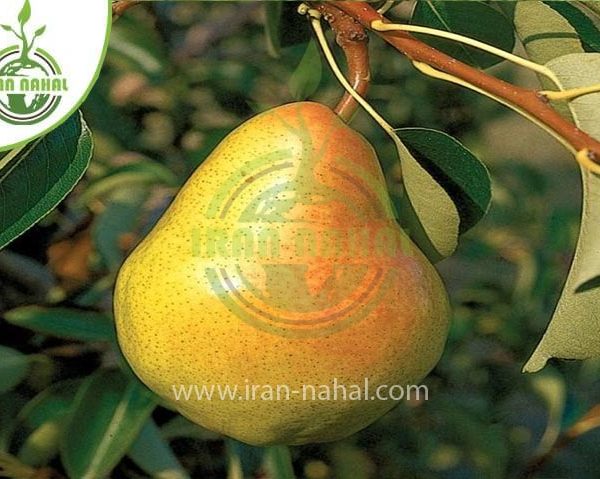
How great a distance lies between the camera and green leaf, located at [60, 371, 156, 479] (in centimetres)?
87

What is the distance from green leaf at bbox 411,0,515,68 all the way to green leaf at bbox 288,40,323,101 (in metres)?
0.17

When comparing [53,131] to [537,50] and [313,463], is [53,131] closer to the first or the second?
[537,50]

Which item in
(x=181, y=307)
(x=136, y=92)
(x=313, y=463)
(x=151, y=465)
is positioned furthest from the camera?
(x=136, y=92)

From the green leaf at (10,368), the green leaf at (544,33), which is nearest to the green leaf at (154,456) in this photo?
the green leaf at (10,368)

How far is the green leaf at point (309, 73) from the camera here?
3.26 ft

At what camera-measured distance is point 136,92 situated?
45.7 inches

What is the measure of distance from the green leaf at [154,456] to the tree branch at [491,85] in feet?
1.43

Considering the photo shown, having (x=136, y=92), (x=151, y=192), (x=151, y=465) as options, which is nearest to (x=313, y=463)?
(x=151, y=465)

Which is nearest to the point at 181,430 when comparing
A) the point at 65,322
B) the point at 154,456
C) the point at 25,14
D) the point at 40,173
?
the point at 154,456

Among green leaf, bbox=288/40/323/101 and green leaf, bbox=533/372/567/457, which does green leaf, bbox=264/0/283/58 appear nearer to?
green leaf, bbox=288/40/323/101

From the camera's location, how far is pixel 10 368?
3.15 feet

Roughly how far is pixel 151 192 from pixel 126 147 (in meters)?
0.11
